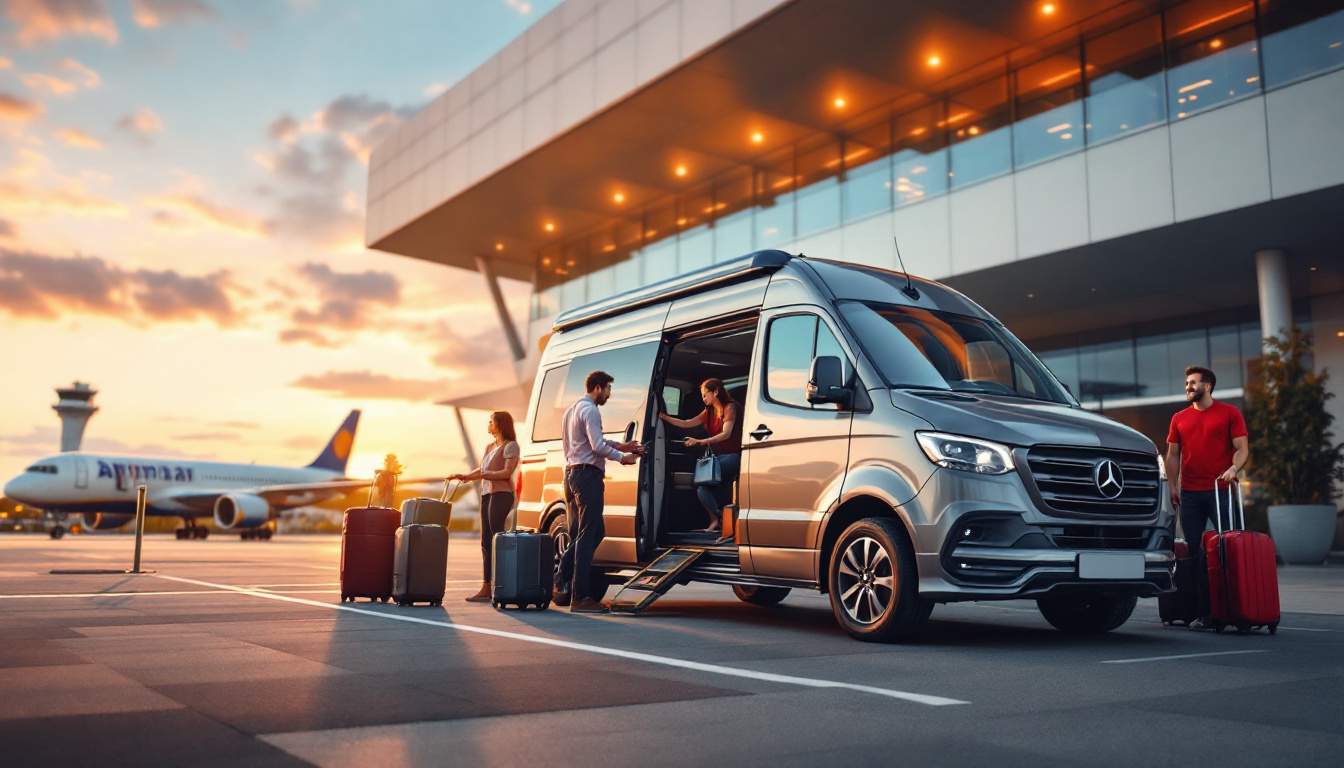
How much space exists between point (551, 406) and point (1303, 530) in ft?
46.9

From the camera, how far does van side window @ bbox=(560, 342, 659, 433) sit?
9.10m

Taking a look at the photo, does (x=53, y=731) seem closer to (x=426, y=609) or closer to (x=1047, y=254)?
(x=426, y=609)

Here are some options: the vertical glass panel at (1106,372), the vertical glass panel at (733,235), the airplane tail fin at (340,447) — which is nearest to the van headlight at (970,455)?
the vertical glass panel at (1106,372)

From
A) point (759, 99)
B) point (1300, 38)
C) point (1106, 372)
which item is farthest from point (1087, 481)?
point (1106, 372)

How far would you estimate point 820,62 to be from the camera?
2138 cm

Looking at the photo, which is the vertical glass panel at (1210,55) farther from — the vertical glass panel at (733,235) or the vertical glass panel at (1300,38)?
the vertical glass panel at (733,235)

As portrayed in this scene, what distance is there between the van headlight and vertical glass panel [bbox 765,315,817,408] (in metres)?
1.22

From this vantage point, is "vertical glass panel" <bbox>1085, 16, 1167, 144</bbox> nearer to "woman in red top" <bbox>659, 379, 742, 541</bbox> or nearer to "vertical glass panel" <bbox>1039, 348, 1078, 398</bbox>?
"vertical glass panel" <bbox>1039, 348, 1078, 398</bbox>

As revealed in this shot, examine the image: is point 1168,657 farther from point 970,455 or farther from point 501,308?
point 501,308

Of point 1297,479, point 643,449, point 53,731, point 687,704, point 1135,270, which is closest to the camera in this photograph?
point 53,731

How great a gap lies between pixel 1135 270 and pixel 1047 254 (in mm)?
2575

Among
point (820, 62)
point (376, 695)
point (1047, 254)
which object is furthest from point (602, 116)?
point (376, 695)

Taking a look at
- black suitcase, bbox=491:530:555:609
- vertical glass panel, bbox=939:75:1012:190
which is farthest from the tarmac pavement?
vertical glass panel, bbox=939:75:1012:190

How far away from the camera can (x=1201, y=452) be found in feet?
26.8
